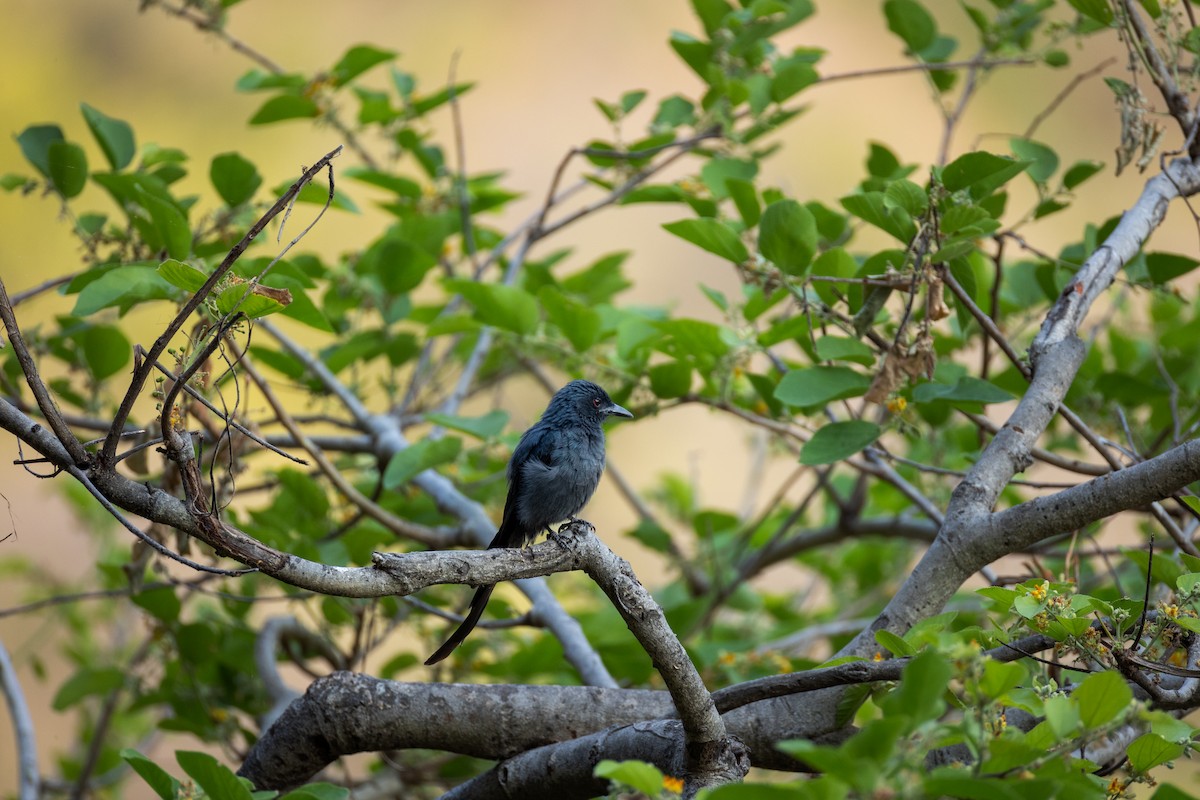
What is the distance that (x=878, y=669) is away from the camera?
6.68 feet

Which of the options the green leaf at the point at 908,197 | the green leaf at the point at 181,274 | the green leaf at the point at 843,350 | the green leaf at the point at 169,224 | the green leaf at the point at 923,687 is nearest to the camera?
the green leaf at the point at 923,687

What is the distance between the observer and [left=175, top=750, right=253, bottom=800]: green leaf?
2.08 m

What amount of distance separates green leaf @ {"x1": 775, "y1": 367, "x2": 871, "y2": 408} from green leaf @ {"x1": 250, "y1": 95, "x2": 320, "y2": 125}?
7.25ft

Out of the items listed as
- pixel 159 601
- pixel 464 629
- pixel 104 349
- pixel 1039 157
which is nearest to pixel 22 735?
pixel 159 601

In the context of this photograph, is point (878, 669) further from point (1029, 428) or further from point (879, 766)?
point (1029, 428)

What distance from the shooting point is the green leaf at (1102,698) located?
5.05 ft

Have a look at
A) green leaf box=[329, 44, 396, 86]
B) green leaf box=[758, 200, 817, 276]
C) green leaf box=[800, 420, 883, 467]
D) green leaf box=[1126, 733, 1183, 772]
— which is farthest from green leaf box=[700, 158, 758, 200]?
green leaf box=[1126, 733, 1183, 772]

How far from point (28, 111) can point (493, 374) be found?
Result: 4364 millimetres

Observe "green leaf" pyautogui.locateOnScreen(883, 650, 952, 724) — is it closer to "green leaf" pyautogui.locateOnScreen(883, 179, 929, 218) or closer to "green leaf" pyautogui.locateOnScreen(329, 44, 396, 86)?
"green leaf" pyautogui.locateOnScreen(883, 179, 929, 218)

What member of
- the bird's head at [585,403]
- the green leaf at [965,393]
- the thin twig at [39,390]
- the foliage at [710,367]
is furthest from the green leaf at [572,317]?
the thin twig at [39,390]

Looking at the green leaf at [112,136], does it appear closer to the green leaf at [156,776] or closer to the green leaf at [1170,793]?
the green leaf at [156,776]

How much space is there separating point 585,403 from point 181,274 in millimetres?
1760

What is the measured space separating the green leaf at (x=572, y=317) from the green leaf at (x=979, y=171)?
1.29 meters

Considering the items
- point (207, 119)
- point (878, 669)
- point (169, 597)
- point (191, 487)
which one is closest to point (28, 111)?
point (207, 119)
